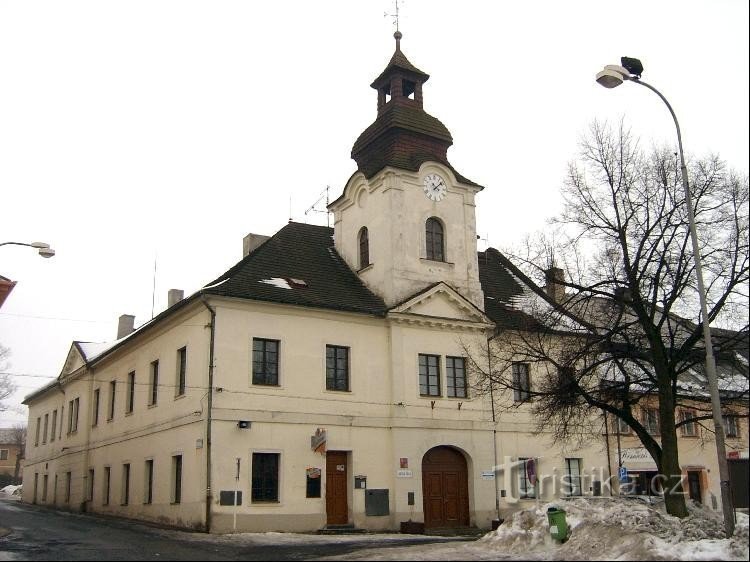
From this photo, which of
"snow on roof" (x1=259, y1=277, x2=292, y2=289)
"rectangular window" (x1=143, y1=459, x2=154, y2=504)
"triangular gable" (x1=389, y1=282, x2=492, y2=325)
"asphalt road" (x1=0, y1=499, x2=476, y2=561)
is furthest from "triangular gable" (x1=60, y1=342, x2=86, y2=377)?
"triangular gable" (x1=389, y1=282, x2=492, y2=325)

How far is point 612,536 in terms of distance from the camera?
15.5m

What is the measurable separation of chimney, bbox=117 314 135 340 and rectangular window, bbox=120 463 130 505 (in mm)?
16878

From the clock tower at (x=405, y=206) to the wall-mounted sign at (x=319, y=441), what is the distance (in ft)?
18.6

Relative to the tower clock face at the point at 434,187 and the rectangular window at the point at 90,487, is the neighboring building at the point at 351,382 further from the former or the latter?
the rectangular window at the point at 90,487

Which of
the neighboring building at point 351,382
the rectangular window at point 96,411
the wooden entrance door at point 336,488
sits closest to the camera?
the neighboring building at point 351,382

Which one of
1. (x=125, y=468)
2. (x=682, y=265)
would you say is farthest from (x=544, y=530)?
(x=125, y=468)

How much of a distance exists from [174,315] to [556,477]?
50.8ft

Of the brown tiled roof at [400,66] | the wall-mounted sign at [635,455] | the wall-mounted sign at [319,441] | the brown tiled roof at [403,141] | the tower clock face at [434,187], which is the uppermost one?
the brown tiled roof at [400,66]

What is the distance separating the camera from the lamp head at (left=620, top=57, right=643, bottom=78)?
55.4ft

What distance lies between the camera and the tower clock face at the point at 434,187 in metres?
30.4

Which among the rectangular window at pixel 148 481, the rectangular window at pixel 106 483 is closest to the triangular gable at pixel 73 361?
the rectangular window at pixel 106 483

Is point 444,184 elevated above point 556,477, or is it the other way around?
point 444,184

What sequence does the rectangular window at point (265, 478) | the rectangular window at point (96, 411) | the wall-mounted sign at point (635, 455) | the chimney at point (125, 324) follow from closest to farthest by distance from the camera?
1. the rectangular window at point (265, 478)
2. the wall-mounted sign at point (635, 455)
3. the rectangular window at point (96, 411)
4. the chimney at point (125, 324)

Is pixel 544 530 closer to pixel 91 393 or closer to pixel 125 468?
pixel 125 468
